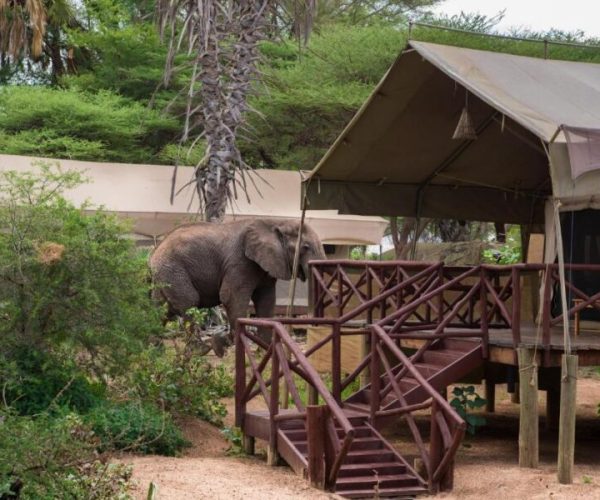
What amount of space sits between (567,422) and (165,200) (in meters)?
11.9

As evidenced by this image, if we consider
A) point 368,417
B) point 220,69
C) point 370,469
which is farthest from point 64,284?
point 220,69

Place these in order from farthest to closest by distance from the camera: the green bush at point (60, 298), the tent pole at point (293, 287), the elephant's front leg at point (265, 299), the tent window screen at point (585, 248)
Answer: the elephant's front leg at point (265, 299)
the tent window screen at point (585, 248)
the tent pole at point (293, 287)
the green bush at point (60, 298)

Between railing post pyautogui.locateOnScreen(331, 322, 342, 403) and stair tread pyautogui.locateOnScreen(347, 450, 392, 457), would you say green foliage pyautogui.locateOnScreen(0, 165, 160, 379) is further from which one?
stair tread pyautogui.locateOnScreen(347, 450, 392, 457)

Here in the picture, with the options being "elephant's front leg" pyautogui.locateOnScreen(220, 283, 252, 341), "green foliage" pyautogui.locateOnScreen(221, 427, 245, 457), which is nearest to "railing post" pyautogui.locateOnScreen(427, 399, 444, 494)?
"green foliage" pyautogui.locateOnScreen(221, 427, 245, 457)

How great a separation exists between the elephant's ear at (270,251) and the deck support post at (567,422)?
5.78 m

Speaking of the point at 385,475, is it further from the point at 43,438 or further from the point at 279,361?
the point at 43,438

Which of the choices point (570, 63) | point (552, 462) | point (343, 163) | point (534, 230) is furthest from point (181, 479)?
point (534, 230)

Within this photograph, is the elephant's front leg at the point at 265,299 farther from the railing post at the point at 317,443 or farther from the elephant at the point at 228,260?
the railing post at the point at 317,443

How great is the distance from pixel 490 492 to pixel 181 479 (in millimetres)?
2264

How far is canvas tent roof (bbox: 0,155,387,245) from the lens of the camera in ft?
62.8

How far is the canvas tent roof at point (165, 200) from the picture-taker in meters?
19.2

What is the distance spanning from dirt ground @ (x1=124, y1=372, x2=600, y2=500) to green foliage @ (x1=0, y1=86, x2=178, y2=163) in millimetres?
15108

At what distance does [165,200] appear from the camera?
19.7 meters

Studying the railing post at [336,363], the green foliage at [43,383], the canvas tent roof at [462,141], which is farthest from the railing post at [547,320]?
the green foliage at [43,383]
